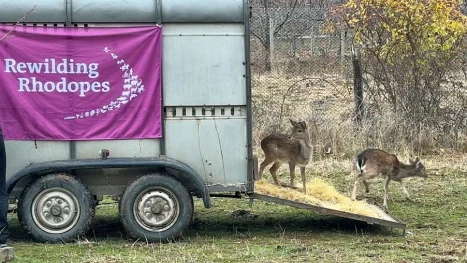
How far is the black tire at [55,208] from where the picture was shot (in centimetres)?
840

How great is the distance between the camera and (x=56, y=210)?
8.45 metres

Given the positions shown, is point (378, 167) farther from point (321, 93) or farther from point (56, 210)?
point (321, 93)

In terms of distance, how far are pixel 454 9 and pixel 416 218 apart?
21.8 ft

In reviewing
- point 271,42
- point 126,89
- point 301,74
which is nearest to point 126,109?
point 126,89

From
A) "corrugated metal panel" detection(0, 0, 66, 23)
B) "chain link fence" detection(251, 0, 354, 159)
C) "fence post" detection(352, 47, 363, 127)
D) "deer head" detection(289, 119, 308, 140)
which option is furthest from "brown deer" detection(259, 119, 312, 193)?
"fence post" detection(352, 47, 363, 127)

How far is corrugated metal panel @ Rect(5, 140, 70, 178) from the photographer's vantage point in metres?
8.41

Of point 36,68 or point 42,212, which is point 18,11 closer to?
point 36,68

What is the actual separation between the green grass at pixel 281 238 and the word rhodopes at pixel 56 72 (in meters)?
1.63

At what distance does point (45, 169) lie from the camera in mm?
8336

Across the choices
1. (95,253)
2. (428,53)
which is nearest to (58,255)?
(95,253)

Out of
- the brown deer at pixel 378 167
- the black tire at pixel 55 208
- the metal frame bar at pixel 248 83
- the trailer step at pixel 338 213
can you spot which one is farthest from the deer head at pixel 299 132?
the black tire at pixel 55 208

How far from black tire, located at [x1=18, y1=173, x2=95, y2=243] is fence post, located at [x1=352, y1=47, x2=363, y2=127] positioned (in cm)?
792

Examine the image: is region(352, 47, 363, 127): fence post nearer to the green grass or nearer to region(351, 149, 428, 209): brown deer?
the green grass

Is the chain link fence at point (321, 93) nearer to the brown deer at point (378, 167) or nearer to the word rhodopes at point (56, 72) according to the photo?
the brown deer at point (378, 167)
